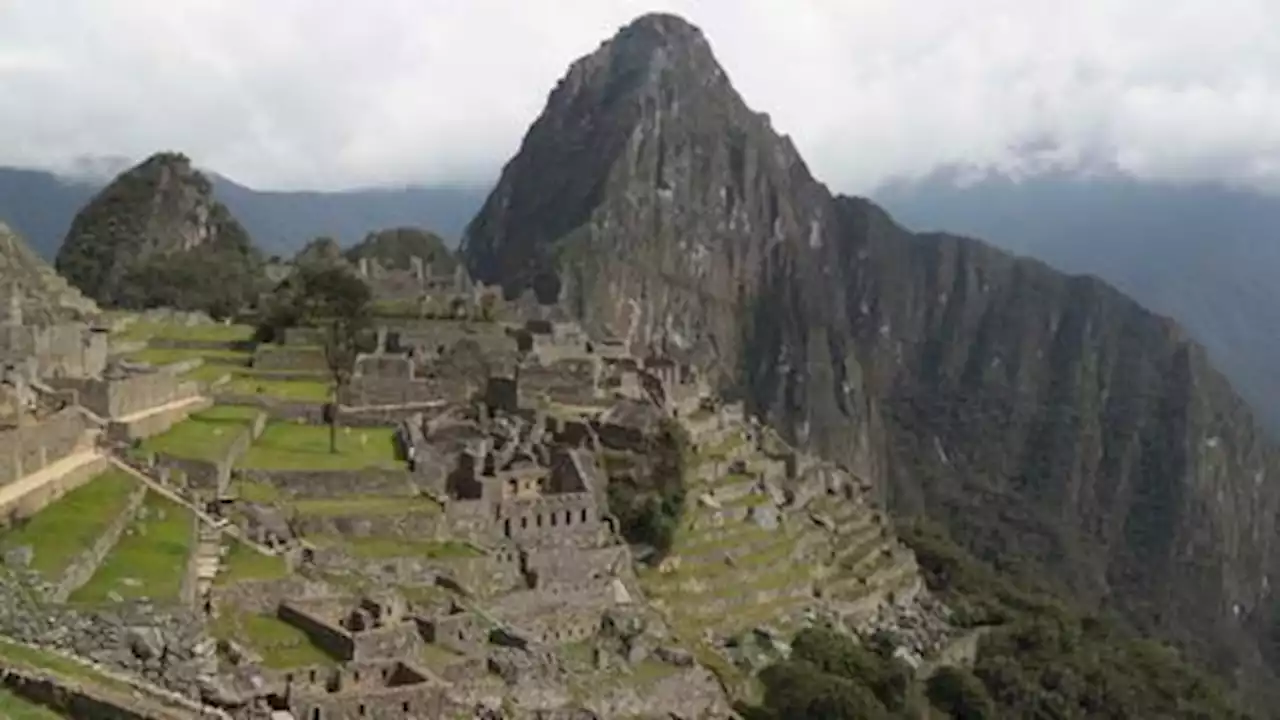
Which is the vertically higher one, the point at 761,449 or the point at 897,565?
the point at 761,449

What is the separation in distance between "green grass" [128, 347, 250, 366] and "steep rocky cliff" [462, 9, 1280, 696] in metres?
83.1

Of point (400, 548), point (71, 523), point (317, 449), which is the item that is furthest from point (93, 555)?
point (317, 449)

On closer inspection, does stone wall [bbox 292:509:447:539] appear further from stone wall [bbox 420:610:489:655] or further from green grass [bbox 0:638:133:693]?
green grass [bbox 0:638:133:693]

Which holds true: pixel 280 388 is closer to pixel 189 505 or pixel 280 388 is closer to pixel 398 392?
pixel 398 392

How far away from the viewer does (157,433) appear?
96.7 ft

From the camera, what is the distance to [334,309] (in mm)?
47438

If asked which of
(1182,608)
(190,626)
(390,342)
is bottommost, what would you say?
(1182,608)

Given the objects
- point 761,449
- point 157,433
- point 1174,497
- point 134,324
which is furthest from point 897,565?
point 1174,497

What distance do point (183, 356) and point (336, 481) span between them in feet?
46.9

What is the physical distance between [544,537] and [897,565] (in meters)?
26.1

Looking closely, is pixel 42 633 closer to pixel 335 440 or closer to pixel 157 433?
pixel 157 433

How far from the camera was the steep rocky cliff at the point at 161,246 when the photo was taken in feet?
218

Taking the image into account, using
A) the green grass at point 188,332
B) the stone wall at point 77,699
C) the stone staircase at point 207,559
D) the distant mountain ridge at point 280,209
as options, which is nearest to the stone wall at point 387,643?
the stone staircase at point 207,559

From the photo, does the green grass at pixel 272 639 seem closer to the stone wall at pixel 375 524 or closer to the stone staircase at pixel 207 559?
the stone staircase at pixel 207 559
